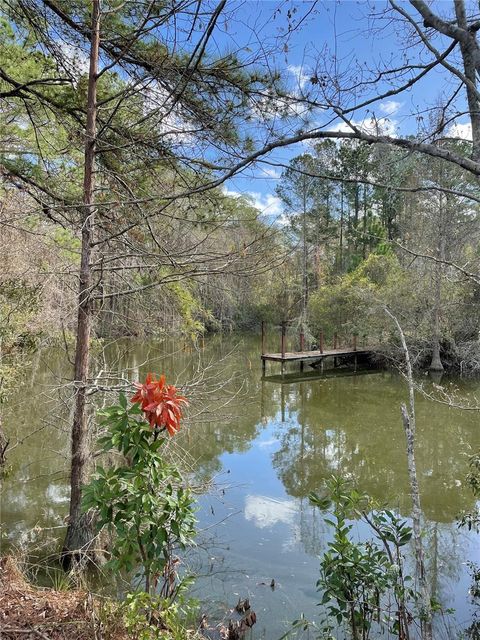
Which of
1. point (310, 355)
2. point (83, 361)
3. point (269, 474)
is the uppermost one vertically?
point (83, 361)

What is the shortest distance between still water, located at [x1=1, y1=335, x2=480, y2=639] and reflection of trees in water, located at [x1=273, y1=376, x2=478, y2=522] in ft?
0.09

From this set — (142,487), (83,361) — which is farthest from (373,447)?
(142,487)

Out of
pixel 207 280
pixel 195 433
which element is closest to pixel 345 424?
pixel 195 433

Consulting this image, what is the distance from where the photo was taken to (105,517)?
1937mm

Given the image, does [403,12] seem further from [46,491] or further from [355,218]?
[355,218]

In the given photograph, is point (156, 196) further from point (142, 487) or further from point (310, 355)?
point (310, 355)

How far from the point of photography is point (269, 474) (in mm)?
6949

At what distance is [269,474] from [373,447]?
88.8 inches

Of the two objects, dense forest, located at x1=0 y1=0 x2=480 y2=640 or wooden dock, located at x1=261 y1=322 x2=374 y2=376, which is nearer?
dense forest, located at x1=0 y1=0 x2=480 y2=640

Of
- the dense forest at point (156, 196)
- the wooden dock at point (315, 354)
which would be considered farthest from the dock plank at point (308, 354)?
the dense forest at point (156, 196)

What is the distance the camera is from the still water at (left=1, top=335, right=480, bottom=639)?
414 cm

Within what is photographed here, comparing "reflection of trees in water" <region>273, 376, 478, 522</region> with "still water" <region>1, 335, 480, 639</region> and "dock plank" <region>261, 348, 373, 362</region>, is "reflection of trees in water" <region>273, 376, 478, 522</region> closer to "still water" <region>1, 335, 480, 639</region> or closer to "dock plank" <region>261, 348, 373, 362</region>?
"still water" <region>1, 335, 480, 639</region>

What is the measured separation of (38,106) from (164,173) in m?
1.56

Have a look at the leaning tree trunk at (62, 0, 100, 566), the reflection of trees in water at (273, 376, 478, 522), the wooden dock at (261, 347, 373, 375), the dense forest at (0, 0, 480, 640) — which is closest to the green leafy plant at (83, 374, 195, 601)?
the dense forest at (0, 0, 480, 640)
